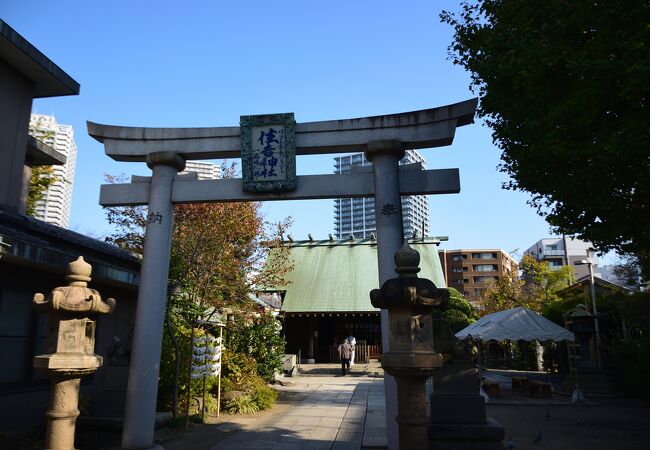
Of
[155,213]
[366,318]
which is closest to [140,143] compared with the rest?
[155,213]

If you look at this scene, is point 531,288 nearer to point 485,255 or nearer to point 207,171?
point 207,171

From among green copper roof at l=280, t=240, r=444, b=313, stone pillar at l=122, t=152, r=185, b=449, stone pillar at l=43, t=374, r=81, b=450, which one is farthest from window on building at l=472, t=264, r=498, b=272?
stone pillar at l=43, t=374, r=81, b=450

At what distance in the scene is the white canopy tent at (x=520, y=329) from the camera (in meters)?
15.5

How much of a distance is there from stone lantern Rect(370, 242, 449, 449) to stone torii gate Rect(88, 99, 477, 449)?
205 centimetres

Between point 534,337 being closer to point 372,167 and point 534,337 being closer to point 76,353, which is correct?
point 372,167

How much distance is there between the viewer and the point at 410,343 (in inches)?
206

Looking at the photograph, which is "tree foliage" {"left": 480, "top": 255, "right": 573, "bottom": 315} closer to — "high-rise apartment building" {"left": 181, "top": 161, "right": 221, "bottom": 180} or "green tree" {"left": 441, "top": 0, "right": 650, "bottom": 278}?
"high-rise apartment building" {"left": 181, "top": 161, "right": 221, "bottom": 180}

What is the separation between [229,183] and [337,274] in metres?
20.2

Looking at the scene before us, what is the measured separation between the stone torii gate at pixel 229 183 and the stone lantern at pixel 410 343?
2053 millimetres

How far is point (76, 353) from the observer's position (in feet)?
17.9

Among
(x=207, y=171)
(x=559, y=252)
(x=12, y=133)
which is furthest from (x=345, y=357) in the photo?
(x=559, y=252)

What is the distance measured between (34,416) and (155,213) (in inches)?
179

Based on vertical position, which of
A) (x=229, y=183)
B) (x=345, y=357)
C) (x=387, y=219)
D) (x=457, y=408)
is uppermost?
(x=229, y=183)

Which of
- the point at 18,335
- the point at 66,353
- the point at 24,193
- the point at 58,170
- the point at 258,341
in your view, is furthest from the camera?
the point at 58,170
